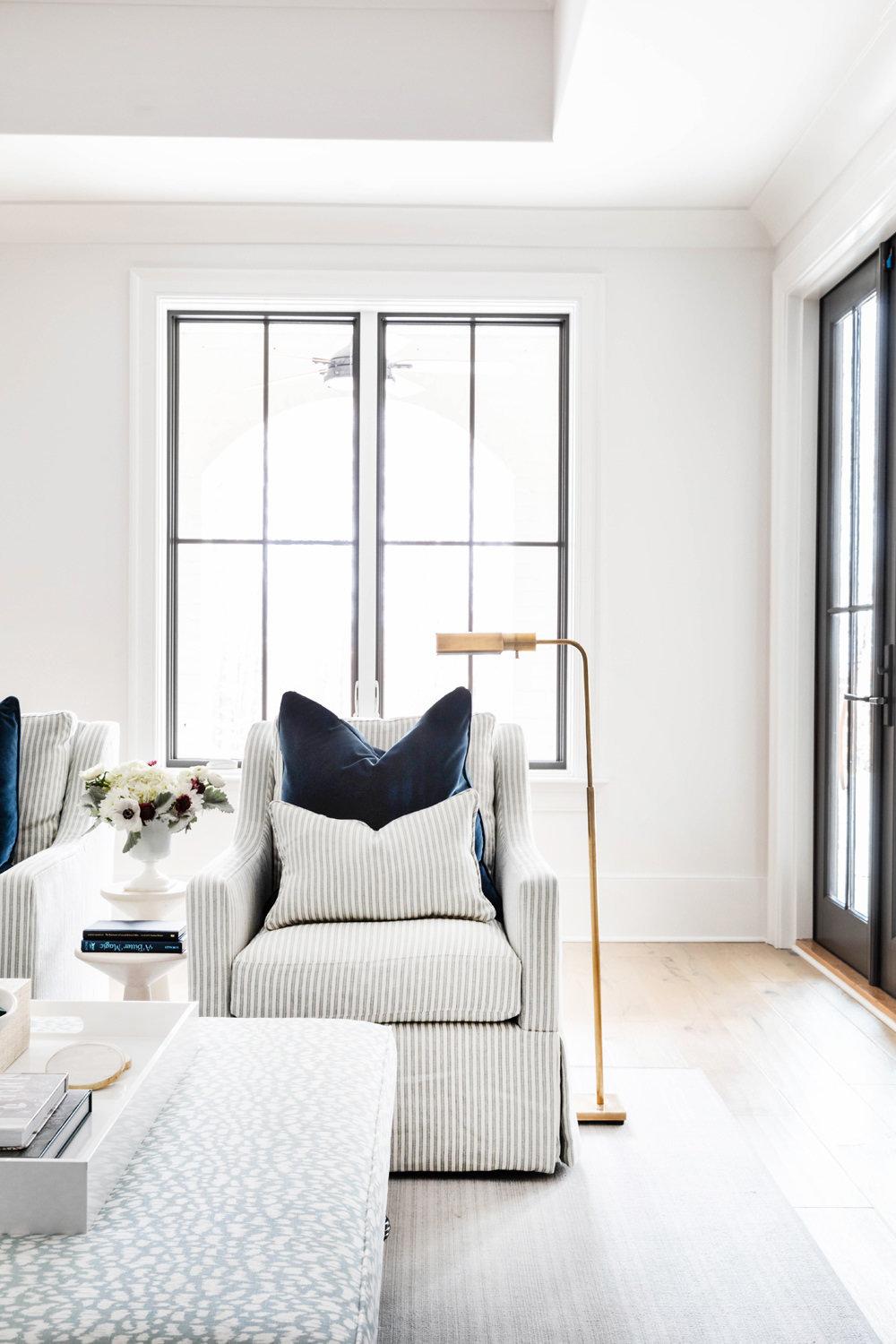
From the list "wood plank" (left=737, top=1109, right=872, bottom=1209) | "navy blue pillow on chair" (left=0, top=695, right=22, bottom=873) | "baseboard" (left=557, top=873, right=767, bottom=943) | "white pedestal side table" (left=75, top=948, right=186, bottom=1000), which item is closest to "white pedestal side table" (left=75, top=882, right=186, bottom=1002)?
"white pedestal side table" (left=75, top=948, right=186, bottom=1000)

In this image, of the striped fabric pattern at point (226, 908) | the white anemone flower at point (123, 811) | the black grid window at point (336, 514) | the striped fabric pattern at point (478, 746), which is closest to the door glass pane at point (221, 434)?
the black grid window at point (336, 514)

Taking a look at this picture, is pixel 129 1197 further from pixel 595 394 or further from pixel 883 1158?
pixel 595 394

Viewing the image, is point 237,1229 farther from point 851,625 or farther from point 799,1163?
point 851,625

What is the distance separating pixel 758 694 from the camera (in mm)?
3777

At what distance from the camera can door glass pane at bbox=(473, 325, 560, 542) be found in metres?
3.90

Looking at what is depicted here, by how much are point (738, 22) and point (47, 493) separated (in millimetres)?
2784

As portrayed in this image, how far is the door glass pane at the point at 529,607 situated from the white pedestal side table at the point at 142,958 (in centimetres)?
192

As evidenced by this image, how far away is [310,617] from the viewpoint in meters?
3.90

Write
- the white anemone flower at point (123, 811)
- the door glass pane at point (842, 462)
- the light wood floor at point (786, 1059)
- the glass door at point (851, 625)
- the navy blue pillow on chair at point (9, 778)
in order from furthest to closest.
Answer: the door glass pane at point (842, 462) < the glass door at point (851, 625) < the navy blue pillow on chair at point (9, 778) < the white anemone flower at point (123, 811) < the light wood floor at point (786, 1059)

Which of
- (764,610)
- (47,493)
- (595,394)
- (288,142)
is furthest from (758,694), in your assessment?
(47,493)

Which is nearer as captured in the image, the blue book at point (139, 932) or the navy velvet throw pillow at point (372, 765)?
the blue book at point (139, 932)

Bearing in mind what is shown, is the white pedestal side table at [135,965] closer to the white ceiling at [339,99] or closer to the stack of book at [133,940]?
the stack of book at [133,940]

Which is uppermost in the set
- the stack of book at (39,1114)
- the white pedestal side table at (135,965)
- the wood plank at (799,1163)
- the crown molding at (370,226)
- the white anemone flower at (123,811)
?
the crown molding at (370,226)

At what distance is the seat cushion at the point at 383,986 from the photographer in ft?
6.29
